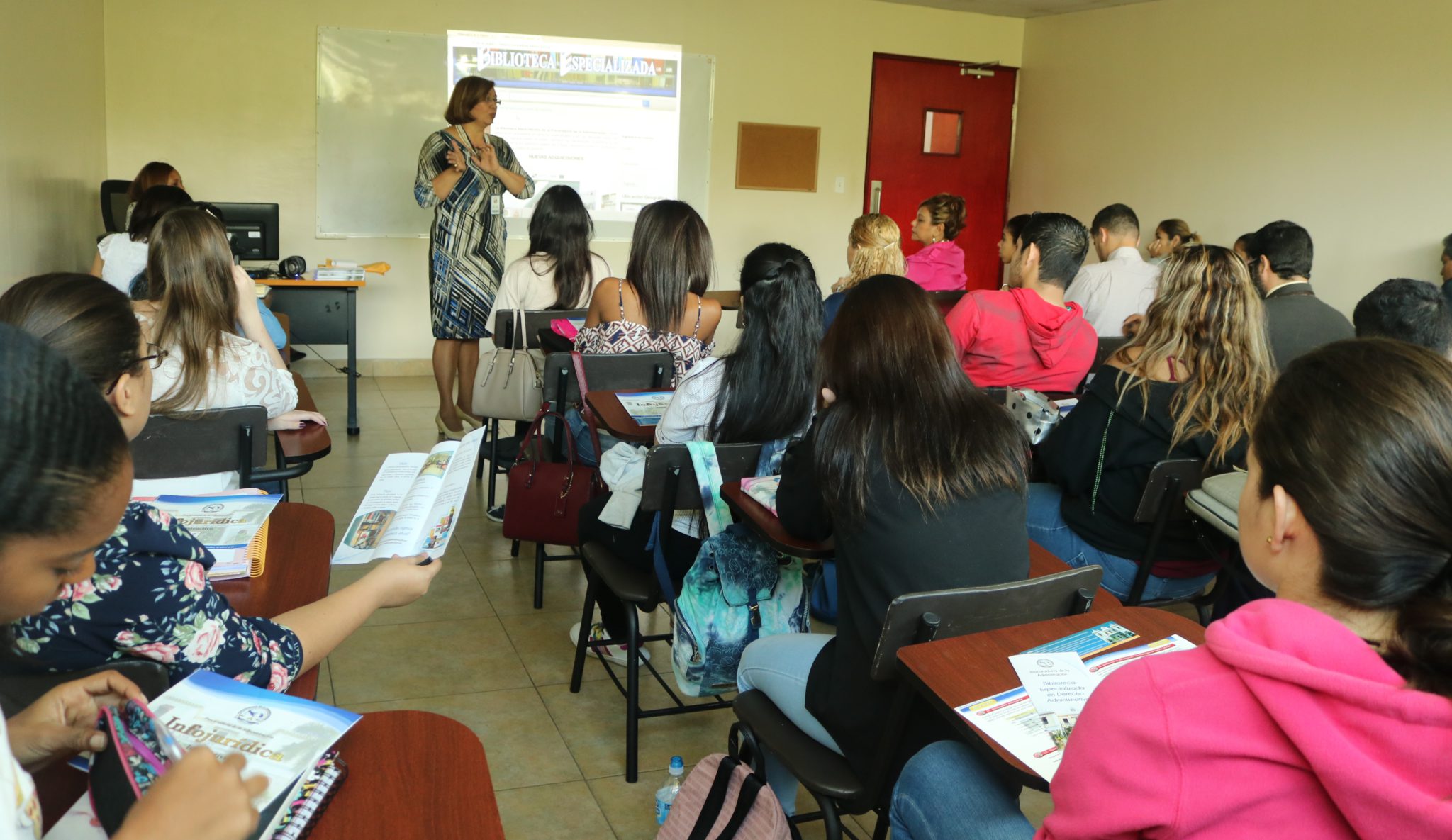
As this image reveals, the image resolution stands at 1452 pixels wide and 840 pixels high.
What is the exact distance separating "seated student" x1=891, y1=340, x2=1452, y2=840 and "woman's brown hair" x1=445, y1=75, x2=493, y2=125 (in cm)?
471

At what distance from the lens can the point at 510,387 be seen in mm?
3641

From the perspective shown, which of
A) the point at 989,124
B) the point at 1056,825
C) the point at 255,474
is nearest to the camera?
the point at 1056,825

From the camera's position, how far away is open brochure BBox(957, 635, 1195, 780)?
1.18 m

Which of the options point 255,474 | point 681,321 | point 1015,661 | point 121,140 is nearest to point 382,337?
point 121,140

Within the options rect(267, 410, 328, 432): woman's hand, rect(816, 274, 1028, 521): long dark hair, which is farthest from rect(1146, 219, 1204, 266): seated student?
rect(267, 410, 328, 432): woman's hand

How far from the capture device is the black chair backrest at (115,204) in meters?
5.36

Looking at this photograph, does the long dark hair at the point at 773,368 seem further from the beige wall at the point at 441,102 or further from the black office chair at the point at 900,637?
the beige wall at the point at 441,102

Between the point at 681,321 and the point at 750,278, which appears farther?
the point at 681,321

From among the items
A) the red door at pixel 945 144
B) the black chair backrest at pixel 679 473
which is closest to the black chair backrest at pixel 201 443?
the black chair backrest at pixel 679 473

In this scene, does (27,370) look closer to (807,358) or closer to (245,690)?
(245,690)

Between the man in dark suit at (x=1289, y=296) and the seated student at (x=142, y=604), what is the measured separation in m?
3.53

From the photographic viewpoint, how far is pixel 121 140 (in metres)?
6.24

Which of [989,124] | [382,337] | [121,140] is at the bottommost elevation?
[382,337]

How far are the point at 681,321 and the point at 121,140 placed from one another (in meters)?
4.61
